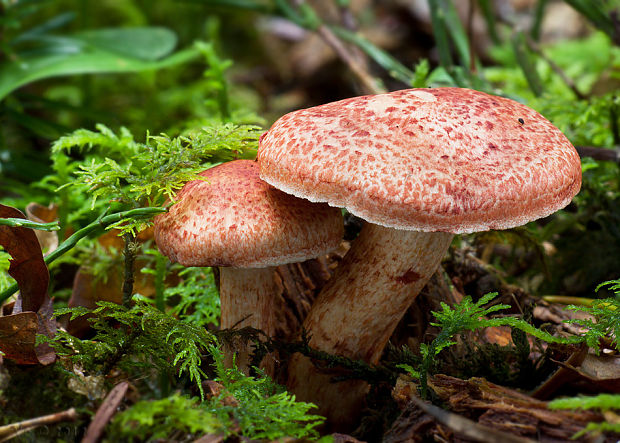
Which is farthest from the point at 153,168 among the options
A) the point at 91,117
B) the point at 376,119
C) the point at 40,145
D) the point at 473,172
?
the point at 40,145

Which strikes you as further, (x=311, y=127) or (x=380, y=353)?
(x=380, y=353)

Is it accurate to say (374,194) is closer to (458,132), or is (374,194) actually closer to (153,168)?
(458,132)

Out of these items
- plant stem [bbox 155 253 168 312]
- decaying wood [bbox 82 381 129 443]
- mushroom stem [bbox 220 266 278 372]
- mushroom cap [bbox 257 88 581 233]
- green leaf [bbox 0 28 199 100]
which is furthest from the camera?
green leaf [bbox 0 28 199 100]

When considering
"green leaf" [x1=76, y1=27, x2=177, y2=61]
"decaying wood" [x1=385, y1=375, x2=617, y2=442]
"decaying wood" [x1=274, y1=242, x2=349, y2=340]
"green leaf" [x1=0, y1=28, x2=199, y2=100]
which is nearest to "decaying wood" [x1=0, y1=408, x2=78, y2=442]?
"decaying wood" [x1=385, y1=375, x2=617, y2=442]

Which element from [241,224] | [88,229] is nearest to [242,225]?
[241,224]

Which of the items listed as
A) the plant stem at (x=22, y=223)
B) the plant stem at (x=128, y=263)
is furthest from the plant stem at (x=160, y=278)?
the plant stem at (x=22, y=223)

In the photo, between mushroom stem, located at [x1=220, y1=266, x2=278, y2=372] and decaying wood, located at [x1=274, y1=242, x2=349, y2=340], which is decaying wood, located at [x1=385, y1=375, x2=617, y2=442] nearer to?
mushroom stem, located at [x1=220, y1=266, x2=278, y2=372]
